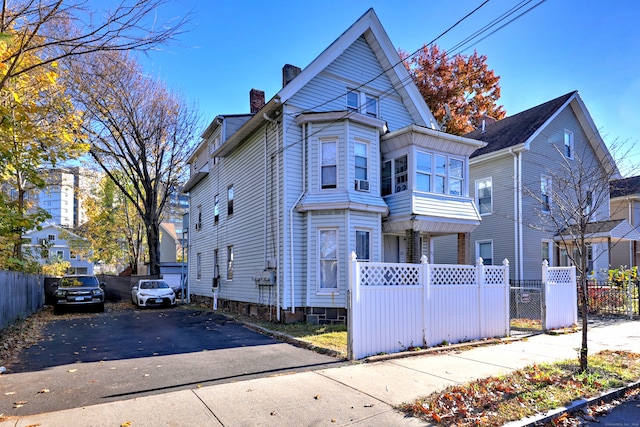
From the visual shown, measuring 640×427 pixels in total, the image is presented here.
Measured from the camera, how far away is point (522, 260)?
59.2 ft

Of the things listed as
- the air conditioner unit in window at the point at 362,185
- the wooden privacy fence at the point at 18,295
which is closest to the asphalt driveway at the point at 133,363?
the wooden privacy fence at the point at 18,295

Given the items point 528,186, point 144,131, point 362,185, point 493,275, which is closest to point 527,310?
point 493,275

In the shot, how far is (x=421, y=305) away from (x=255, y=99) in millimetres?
13131

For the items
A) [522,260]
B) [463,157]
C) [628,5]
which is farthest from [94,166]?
[628,5]

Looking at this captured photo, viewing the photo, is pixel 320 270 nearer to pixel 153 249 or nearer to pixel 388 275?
pixel 388 275

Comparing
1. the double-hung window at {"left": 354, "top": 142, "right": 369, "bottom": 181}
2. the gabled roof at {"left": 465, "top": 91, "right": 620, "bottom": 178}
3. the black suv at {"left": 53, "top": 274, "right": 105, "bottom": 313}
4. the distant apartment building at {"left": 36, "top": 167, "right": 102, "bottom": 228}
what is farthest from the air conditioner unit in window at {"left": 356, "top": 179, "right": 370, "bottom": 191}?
the black suv at {"left": 53, "top": 274, "right": 105, "bottom": 313}

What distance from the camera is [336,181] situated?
1272cm

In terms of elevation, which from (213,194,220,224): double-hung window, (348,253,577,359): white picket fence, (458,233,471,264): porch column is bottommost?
(348,253,577,359): white picket fence

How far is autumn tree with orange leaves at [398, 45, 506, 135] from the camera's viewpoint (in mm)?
28156

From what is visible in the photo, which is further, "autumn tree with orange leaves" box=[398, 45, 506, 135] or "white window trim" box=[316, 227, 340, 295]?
"autumn tree with orange leaves" box=[398, 45, 506, 135]

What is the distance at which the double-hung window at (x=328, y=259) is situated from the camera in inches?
492

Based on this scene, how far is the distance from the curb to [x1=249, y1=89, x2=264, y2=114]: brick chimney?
52.3 ft

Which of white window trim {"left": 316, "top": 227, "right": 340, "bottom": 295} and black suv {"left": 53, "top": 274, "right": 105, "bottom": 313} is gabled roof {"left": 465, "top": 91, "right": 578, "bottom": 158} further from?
black suv {"left": 53, "top": 274, "right": 105, "bottom": 313}

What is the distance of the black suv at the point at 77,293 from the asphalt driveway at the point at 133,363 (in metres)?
5.13
